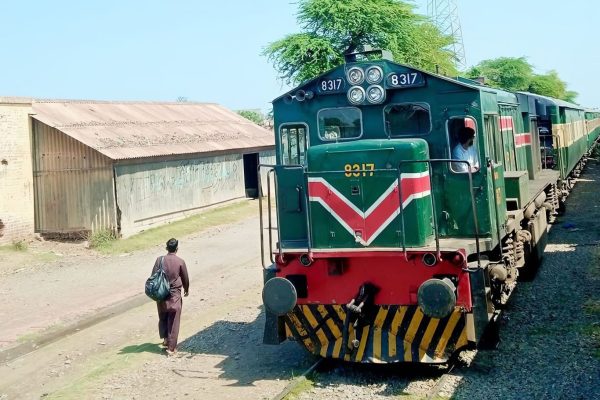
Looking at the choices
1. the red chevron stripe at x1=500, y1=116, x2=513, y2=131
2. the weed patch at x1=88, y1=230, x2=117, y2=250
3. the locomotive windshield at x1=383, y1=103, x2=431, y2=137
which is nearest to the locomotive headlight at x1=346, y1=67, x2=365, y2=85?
the locomotive windshield at x1=383, y1=103, x2=431, y2=137

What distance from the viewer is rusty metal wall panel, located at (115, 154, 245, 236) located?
749 inches

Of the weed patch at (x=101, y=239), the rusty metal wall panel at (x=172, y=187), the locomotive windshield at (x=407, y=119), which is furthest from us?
the rusty metal wall panel at (x=172, y=187)

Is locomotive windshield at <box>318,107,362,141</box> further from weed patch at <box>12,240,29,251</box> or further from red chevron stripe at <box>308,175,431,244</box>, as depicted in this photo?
weed patch at <box>12,240,29,251</box>

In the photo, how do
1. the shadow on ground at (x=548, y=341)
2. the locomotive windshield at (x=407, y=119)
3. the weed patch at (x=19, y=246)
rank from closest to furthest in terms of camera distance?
the shadow on ground at (x=548, y=341), the locomotive windshield at (x=407, y=119), the weed patch at (x=19, y=246)

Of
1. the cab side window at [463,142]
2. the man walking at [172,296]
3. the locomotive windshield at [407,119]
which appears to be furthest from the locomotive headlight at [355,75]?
the man walking at [172,296]

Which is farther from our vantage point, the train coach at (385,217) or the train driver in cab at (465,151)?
the train driver in cab at (465,151)

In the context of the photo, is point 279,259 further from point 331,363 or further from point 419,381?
point 419,381

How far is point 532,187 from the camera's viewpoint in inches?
474

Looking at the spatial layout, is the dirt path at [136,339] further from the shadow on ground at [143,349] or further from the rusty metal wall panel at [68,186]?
the rusty metal wall panel at [68,186]

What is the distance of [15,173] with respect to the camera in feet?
58.6

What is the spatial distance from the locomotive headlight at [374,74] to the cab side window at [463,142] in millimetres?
950

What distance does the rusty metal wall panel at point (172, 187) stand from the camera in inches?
749

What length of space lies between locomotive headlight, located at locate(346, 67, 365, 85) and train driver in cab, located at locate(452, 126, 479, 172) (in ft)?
4.25

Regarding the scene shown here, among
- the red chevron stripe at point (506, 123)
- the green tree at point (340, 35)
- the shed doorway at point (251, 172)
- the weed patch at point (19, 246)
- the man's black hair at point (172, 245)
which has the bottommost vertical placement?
the man's black hair at point (172, 245)
